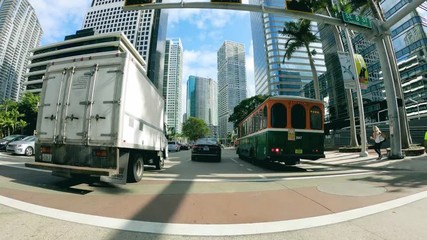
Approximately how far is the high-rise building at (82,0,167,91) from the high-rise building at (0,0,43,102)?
28.3 metres

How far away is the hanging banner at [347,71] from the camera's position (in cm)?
1536

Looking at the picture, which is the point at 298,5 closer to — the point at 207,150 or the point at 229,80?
the point at 207,150

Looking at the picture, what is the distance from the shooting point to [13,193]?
556cm

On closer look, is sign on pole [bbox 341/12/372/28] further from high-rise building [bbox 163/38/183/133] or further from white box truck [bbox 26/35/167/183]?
high-rise building [bbox 163/38/183/133]

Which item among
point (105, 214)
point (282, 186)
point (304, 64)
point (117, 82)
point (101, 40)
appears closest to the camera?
point (105, 214)

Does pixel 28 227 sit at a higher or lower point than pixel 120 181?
lower

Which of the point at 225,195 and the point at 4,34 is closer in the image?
the point at 225,195

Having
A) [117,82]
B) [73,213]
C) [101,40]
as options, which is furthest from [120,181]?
[101,40]

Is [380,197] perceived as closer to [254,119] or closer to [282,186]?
[282,186]

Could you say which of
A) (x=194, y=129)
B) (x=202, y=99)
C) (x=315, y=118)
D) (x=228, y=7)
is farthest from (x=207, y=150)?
(x=202, y=99)

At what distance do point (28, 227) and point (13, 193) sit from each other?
8.82 feet

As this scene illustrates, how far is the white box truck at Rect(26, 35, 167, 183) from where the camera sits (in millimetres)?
6207

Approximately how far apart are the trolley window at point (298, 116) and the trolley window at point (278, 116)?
0.44 m

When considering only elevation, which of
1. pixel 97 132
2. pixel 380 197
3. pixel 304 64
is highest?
pixel 304 64
